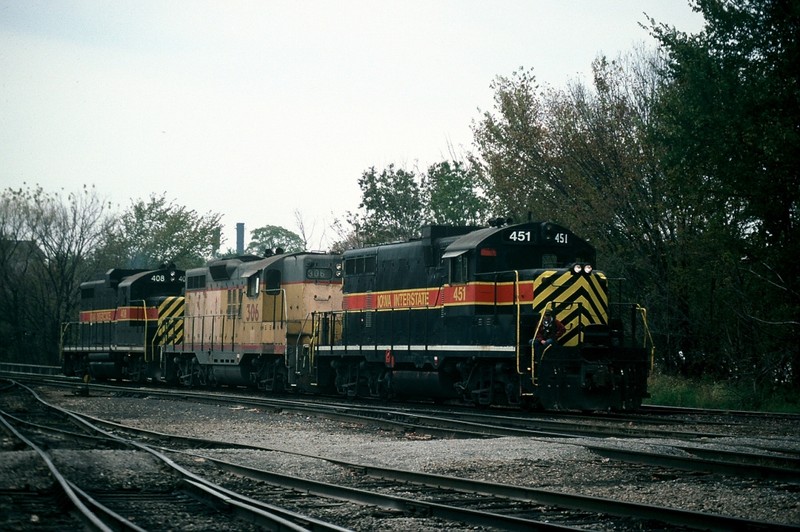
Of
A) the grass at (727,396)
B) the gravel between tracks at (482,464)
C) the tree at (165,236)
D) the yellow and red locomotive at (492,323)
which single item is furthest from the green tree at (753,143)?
the tree at (165,236)

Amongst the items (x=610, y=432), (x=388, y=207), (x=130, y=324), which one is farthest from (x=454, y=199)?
(x=610, y=432)

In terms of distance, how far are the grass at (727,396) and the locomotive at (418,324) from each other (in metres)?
2.16

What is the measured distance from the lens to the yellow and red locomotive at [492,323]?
17328 mm

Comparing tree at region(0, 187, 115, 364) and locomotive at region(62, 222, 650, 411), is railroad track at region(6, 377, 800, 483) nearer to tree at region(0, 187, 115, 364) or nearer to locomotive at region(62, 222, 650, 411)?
locomotive at region(62, 222, 650, 411)

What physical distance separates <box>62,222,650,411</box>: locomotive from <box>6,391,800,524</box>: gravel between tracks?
130 inches

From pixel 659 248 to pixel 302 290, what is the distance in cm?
1126

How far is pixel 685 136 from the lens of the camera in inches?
919

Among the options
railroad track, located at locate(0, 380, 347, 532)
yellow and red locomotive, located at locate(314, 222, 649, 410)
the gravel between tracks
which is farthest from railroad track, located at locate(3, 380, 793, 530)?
yellow and red locomotive, located at locate(314, 222, 649, 410)

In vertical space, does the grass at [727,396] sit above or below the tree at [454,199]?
below

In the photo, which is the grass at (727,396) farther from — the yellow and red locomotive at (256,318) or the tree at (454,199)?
the tree at (454,199)

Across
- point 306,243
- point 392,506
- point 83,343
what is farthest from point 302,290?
point 306,243

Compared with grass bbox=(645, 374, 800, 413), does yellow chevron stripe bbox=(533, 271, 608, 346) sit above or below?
above

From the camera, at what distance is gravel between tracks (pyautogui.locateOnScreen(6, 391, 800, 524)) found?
8742 mm

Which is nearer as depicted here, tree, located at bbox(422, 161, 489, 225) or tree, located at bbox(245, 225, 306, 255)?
tree, located at bbox(422, 161, 489, 225)
